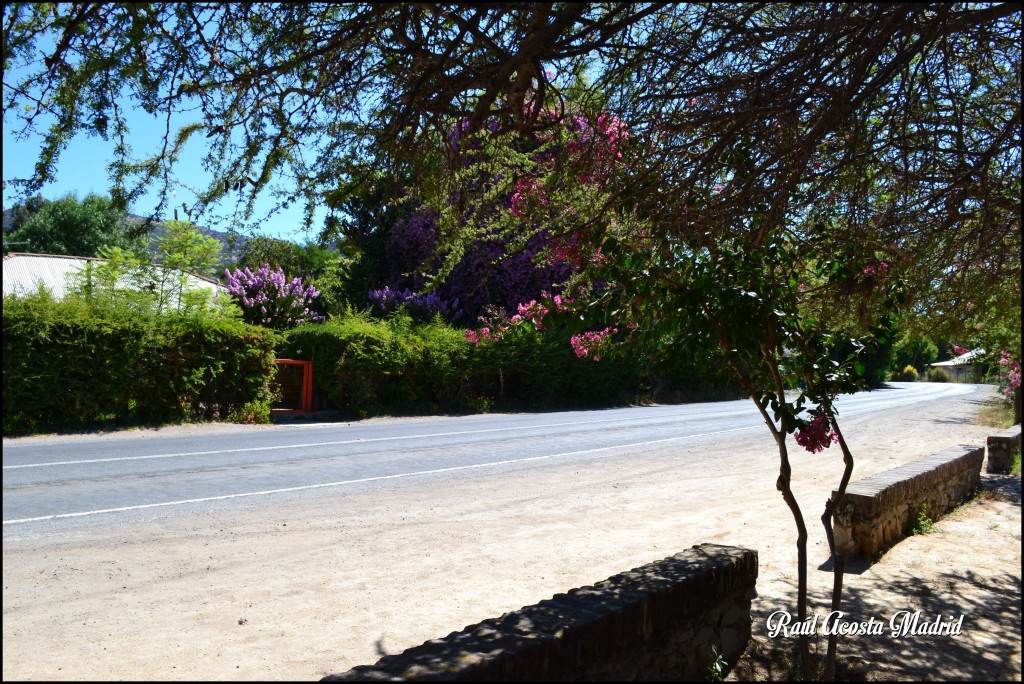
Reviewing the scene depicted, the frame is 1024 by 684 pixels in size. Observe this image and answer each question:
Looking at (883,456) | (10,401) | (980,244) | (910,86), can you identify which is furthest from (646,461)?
(10,401)

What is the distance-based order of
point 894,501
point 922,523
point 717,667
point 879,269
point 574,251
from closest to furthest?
1. point 717,667
2. point 879,269
3. point 574,251
4. point 894,501
5. point 922,523

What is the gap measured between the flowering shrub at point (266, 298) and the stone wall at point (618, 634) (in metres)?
20.4

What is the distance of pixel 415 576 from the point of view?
19.7 ft

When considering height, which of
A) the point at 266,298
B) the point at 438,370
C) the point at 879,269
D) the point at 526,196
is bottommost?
the point at 438,370

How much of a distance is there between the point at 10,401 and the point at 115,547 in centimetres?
949

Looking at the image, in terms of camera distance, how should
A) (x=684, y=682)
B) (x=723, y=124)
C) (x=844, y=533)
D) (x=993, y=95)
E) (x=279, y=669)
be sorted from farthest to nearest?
(x=844, y=533)
(x=993, y=95)
(x=723, y=124)
(x=279, y=669)
(x=684, y=682)

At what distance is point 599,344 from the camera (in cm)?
504

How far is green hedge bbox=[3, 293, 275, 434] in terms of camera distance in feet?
47.9

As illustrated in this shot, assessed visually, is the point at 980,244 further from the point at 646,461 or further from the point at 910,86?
the point at 646,461

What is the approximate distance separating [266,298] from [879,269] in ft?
68.6

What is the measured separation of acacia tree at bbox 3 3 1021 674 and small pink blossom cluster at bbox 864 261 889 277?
0.09ft

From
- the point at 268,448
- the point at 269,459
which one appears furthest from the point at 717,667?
the point at 268,448

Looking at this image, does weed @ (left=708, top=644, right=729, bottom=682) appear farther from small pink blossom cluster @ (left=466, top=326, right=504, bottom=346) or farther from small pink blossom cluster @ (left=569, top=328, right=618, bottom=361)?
small pink blossom cluster @ (left=466, top=326, right=504, bottom=346)

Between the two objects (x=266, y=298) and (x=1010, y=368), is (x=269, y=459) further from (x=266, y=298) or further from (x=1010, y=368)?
→ (x=1010, y=368)
